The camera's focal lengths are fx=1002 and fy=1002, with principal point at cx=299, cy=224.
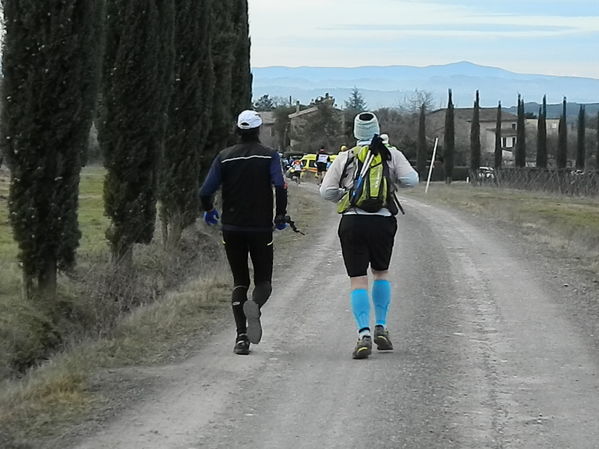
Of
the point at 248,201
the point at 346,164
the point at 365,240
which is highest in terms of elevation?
the point at 346,164

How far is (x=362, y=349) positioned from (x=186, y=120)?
10.5 meters

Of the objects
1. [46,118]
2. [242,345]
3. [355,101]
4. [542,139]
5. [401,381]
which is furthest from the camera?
[355,101]

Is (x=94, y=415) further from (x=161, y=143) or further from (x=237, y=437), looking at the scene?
(x=161, y=143)

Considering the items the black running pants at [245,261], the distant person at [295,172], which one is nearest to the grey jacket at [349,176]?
the black running pants at [245,261]

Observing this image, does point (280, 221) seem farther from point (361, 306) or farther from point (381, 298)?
point (381, 298)

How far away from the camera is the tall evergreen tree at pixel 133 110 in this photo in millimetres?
14086

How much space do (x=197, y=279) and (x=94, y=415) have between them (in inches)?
270

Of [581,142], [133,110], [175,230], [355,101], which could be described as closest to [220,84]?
[175,230]

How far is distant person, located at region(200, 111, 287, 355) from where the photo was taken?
8453 millimetres

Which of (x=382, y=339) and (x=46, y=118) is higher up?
(x=46, y=118)

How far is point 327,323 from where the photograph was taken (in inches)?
402

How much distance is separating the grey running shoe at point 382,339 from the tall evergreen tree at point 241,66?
51.4 feet

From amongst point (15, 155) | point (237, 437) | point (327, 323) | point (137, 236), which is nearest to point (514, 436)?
point (237, 437)

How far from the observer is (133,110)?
1437 cm
